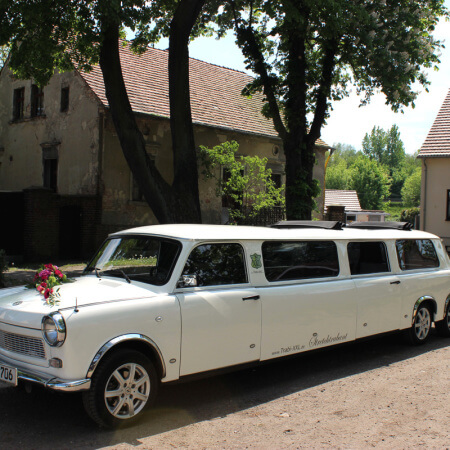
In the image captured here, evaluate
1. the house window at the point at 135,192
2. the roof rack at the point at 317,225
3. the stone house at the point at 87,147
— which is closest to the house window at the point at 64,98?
the stone house at the point at 87,147

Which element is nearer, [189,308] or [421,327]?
[189,308]

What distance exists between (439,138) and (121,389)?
77.1 ft

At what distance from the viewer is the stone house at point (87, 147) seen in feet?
53.2

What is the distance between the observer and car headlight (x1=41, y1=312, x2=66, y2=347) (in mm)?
4105

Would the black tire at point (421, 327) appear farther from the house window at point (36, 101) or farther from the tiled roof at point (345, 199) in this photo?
the tiled roof at point (345, 199)

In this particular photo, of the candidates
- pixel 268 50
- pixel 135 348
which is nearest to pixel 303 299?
pixel 135 348

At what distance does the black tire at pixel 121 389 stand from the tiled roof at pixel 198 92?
14.8m

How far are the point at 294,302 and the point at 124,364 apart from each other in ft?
6.74

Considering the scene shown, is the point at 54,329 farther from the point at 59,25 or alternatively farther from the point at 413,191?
the point at 413,191

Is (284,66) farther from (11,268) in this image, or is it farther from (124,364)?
(124,364)

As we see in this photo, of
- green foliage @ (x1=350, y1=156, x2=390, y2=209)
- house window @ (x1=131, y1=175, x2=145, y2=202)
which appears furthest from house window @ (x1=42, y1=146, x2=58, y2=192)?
green foliage @ (x1=350, y1=156, x2=390, y2=209)

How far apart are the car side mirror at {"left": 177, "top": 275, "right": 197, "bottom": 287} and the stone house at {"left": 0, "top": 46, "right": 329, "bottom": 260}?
39.7ft

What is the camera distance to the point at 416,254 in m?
7.68

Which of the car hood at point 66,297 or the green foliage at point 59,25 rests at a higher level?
the green foliage at point 59,25
